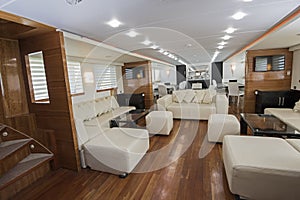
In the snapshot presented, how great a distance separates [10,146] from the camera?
1.98 meters

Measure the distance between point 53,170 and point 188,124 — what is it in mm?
3086

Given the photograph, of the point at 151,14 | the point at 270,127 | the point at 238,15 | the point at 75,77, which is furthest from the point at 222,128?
the point at 75,77

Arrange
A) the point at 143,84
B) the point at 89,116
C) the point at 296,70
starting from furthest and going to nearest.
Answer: the point at 143,84
the point at 296,70
the point at 89,116

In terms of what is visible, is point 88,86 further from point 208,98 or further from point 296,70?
point 296,70

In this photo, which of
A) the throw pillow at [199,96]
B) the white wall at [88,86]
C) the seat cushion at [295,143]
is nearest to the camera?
the seat cushion at [295,143]

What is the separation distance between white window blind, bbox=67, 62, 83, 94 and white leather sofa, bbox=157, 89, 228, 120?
221 centimetres

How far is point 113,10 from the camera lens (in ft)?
5.62

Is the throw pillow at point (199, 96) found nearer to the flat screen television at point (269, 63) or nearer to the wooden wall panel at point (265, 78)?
the wooden wall panel at point (265, 78)

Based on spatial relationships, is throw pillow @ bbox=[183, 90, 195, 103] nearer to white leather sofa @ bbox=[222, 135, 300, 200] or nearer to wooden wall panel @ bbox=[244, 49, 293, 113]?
wooden wall panel @ bbox=[244, 49, 293, 113]

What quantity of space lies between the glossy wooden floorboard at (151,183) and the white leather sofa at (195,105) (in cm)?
185

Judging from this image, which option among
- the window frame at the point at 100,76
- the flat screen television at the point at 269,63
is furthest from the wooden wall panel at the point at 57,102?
the flat screen television at the point at 269,63

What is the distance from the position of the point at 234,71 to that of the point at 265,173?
32.6ft

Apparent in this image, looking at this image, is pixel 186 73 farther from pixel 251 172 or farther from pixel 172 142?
pixel 251 172

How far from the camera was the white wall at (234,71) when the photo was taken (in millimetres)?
9519
